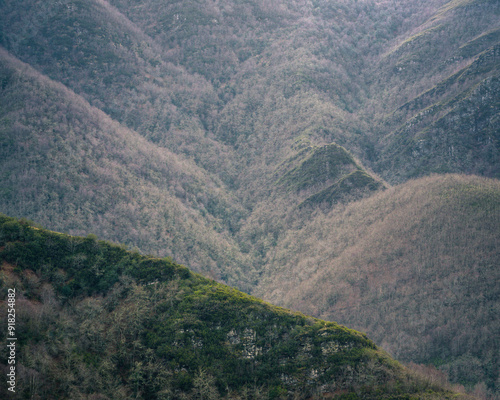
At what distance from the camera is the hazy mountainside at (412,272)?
59.5m

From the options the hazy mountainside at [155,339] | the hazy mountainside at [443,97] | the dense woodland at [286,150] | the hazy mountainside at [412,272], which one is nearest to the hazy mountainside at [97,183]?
the dense woodland at [286,150]

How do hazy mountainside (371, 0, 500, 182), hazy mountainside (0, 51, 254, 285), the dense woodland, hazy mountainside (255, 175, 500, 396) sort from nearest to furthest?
1. hazy mountainside (255, 175, 500, 396)
2. the dense woodland
3. hazy mountainside (0, 51, 254, 285)
4. hazy mountainside (371, 0, 500, 182)

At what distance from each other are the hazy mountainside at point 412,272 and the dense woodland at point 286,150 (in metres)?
0.31

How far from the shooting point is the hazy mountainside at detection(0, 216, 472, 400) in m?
30.7

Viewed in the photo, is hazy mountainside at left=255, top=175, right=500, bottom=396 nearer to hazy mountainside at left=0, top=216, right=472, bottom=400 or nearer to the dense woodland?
the dense woodland

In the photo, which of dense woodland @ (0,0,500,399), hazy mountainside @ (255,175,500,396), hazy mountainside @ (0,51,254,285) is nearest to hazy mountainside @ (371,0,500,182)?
dense woodland @ (0,0,500,399)

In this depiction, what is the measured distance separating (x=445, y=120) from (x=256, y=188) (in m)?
57.6

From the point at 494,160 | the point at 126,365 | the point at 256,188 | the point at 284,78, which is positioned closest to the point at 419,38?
the point at 284,78

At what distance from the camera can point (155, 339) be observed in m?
35.5

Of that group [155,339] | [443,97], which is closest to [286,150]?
[443,97]

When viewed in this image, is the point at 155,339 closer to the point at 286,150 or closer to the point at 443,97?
the point at 286,150

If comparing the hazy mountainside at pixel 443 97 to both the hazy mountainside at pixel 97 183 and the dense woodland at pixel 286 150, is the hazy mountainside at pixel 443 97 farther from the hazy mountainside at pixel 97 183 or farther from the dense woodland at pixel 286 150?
the hazy mountainside at pixel 97 183

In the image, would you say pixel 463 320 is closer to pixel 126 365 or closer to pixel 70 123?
pixel 126 365

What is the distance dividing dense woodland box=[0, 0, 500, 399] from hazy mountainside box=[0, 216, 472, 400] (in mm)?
29609
